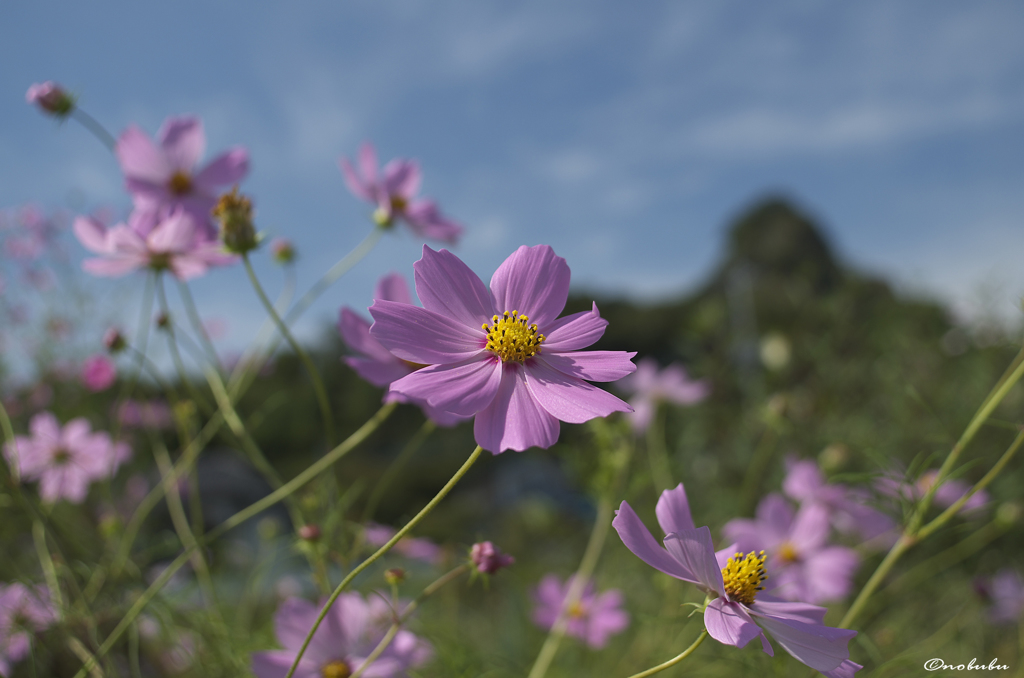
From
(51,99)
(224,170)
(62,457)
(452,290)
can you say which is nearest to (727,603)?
(452,290)

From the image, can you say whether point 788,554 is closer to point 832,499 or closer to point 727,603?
point 832,499

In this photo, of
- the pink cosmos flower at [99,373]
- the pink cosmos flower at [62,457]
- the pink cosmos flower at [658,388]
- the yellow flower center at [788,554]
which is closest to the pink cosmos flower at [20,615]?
the pink cosmos flower at [62,457]

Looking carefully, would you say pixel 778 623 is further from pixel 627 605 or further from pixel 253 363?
pixel 627 605

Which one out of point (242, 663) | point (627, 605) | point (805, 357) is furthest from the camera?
point (805, 357)

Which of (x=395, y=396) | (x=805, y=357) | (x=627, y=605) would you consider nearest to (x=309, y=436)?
(x=805, y=357)

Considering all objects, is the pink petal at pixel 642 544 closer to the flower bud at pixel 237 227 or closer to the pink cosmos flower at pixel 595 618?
the flower bud at pixel 237 227

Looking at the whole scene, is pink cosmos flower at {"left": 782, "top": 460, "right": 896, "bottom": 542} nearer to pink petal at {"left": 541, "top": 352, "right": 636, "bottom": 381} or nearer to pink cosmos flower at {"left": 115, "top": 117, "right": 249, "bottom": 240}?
pink petal at {"left": 541, "top": 352, "right": 636, "bottom": 381}

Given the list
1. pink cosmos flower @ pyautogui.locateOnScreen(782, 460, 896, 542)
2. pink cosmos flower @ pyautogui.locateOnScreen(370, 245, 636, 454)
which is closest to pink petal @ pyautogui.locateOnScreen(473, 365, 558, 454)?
pink cosmos flower @ pyautogui.locateOnScreen(370, 245, 636, 454)
